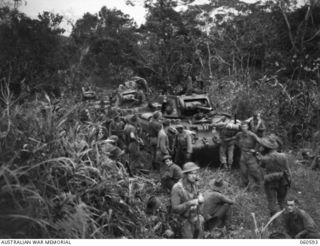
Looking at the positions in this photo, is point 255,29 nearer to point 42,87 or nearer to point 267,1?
point 267,1

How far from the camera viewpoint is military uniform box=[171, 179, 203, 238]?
19.9 ft

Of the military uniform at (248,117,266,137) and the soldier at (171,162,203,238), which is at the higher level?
the military uniform at (248,117,266,137)

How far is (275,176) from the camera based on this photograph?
298 inches

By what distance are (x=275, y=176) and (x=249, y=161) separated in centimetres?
132

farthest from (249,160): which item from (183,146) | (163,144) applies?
(163,144)

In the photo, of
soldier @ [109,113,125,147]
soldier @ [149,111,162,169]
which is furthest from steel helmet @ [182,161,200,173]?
soldier @ [149,111,162,169]

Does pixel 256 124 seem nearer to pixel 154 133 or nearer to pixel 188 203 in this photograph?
pixel 154 133

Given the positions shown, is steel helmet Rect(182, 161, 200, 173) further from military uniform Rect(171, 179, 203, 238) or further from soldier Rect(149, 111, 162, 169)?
soldier Rect(149, 111, 162, 169)

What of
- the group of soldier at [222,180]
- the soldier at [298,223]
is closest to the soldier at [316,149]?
the group of soldier at [222,180]

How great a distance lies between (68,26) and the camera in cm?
964

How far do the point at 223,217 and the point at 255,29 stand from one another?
9074 millimetres

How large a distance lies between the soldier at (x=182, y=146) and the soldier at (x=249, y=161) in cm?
99

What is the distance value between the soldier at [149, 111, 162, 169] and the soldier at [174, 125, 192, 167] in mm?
479

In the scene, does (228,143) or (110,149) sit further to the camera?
(228,143)
